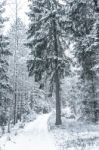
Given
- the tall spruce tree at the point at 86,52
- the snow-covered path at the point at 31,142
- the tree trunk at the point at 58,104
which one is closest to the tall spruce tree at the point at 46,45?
the tree trunk at the point at 58,104

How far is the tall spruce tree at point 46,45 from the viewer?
2619 centimetres

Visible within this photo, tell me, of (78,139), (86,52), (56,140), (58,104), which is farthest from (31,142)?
(86,52)

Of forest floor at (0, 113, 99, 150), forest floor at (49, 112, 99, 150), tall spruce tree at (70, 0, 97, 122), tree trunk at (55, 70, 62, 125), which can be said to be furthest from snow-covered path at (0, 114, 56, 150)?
tall spruce tree at (70, 0, 97, 122)

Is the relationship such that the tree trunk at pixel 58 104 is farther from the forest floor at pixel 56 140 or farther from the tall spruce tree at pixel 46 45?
the forest floor at pixel 56 140

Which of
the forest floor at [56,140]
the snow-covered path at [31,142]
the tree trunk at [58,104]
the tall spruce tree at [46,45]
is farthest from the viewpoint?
the tall spruce tree at [46,45]

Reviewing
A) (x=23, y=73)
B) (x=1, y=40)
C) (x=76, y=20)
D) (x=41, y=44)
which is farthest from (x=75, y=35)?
(x=23, y=73)

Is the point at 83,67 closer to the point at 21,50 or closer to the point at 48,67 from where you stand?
the point at 48,67

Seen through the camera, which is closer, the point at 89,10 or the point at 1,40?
the point at 89,10

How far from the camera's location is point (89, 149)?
37.2ft

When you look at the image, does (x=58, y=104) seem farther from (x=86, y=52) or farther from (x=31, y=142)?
(x=31, y=142)

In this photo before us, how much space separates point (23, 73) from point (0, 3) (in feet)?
61.3

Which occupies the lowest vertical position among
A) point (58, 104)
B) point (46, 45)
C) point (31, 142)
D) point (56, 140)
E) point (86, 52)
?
point (31, 142)

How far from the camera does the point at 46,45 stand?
27.3m

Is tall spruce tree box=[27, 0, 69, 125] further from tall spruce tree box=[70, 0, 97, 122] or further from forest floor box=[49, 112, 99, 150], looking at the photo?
→ forest floor box=[49, 112, 99, 150]
